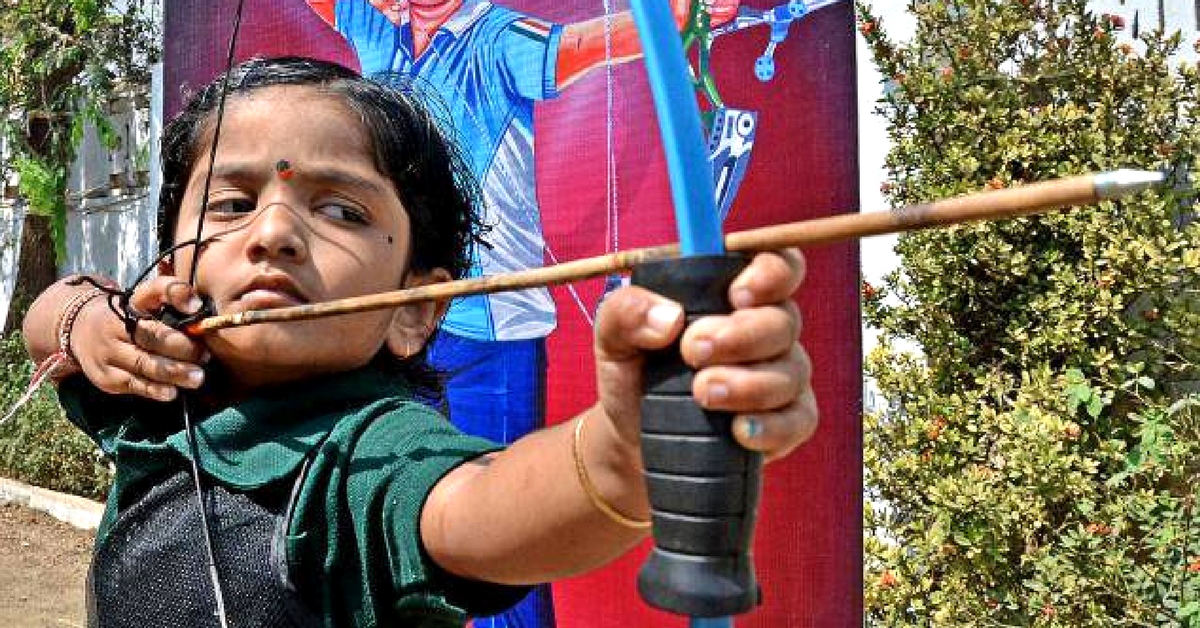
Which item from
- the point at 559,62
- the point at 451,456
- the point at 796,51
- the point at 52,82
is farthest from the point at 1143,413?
the point at 52,82

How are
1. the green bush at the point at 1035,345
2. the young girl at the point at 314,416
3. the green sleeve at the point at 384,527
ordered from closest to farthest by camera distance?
the young girl at the point at 314,416 → the green sleeve at the point at 384,527 → the green bush at the point at 1035,345

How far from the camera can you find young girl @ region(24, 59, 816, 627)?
1.00 meters

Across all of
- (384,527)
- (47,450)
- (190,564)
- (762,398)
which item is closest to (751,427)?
(762,398)

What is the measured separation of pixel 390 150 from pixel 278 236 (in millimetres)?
272

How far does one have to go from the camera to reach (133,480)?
56.8 inches

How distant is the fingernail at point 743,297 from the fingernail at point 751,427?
8 centimetres

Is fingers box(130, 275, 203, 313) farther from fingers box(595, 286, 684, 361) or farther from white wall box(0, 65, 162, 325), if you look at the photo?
white wall box(0, 65, 162, 325)

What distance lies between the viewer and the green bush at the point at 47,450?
6.20 m

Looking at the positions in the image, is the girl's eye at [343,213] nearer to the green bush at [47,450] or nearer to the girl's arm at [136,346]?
the girl's arm at [136,346]

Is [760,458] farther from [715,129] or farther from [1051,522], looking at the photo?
[1051,522]

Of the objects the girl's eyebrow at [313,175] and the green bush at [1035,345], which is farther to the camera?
the green bush at [1035,345]

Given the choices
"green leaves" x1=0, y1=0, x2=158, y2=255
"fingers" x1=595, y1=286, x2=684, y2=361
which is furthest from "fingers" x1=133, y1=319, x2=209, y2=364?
"green leaves" x1=0, y1=0, x2=158, y2=255

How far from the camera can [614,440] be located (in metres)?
0.87

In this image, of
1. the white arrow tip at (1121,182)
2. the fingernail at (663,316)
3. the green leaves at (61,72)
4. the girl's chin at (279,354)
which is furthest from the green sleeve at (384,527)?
the green leaves at (61,72)
